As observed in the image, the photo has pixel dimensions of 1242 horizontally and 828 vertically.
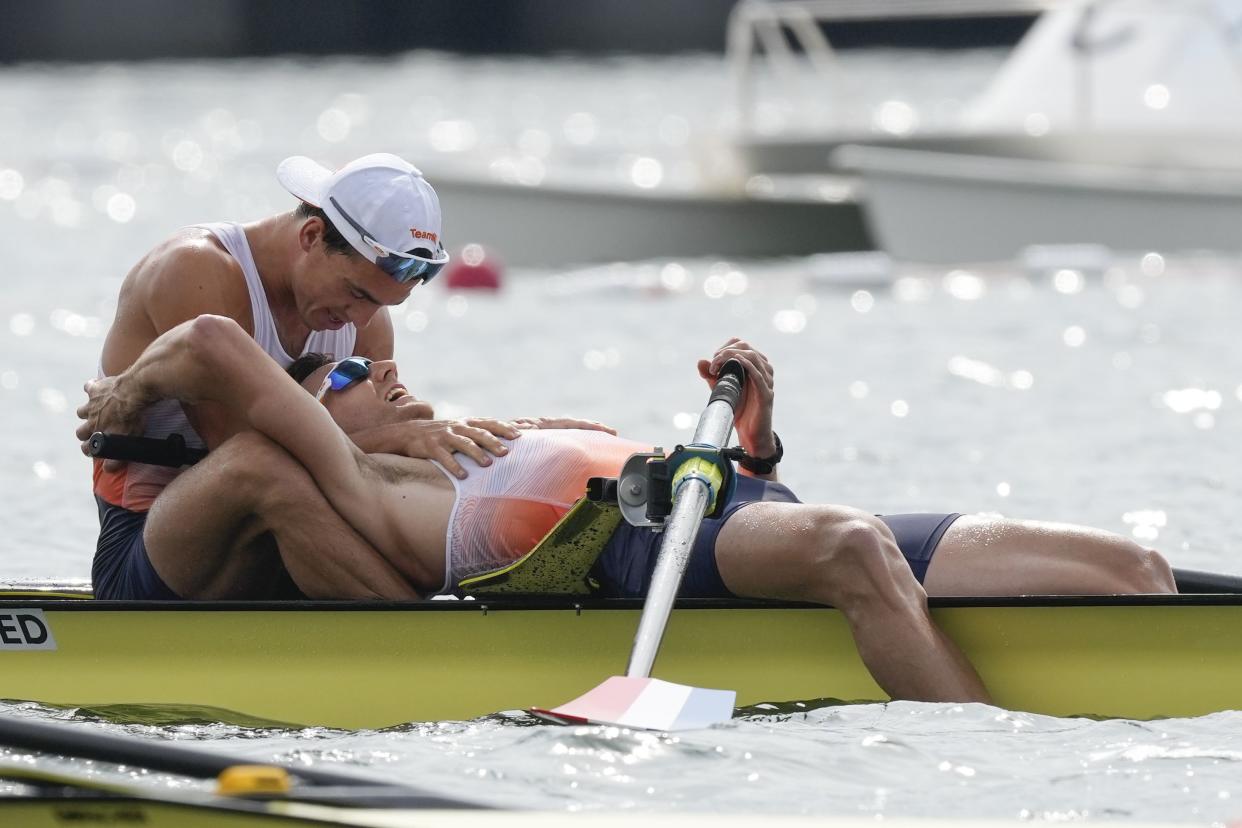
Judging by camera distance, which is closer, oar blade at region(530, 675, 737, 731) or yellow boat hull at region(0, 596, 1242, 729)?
oar blade at region(530, 675, 737, 731)

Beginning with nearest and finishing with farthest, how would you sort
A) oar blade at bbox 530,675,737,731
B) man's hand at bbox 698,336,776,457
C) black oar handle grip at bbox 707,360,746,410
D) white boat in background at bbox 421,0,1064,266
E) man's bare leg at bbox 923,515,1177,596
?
1. oar blade at bbox 530,675,737,731
2. man's bare leg at bbox 923,515,1177,596
3. black oar handle grip at bbox 707,360,746,410
4. man's hand at bbox 698,336,776,457
5. white boat in background at bbox 421,0,1064,266

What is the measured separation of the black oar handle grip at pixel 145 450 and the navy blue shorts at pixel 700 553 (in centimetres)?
113

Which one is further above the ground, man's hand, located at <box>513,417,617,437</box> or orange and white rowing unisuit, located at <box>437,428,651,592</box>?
man's hand, located at <box>513,417,617,437</box>

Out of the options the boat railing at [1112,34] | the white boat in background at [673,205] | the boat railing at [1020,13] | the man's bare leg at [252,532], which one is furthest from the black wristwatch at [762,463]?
the white boat in background at [673,205]

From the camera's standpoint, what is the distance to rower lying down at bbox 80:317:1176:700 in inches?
188

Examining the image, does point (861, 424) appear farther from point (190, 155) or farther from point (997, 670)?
point (190, 155)

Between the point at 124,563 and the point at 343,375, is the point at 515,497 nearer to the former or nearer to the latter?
the point at 343,375

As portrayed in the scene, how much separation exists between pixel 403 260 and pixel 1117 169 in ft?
42.2

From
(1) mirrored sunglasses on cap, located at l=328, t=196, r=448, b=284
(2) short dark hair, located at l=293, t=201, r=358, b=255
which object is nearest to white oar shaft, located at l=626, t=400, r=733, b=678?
(1) mirrored sunglasses on cap, located at l=328, t=196, r=448, b=284

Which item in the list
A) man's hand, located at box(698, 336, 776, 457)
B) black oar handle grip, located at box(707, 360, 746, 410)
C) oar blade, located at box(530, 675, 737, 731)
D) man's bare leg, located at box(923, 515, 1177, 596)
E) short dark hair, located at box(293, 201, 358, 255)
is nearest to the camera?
oar blade, located at box(530, 675, 737, 731)

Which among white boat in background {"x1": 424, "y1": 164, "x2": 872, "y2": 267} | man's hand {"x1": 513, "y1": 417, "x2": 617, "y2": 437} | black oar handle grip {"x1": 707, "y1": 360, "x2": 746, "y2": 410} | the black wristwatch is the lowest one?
man's hand {"x1": 513, "y1": 417, "x2": 617, "y2": 437}

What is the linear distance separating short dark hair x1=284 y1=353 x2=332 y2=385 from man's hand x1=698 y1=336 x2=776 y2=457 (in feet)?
3.49

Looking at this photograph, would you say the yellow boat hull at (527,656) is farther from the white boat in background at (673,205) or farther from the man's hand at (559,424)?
the white boat in background at (673,205)

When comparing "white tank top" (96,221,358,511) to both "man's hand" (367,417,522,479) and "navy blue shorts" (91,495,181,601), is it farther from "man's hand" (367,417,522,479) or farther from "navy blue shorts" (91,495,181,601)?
"man's hand" (367,417,522,479)
